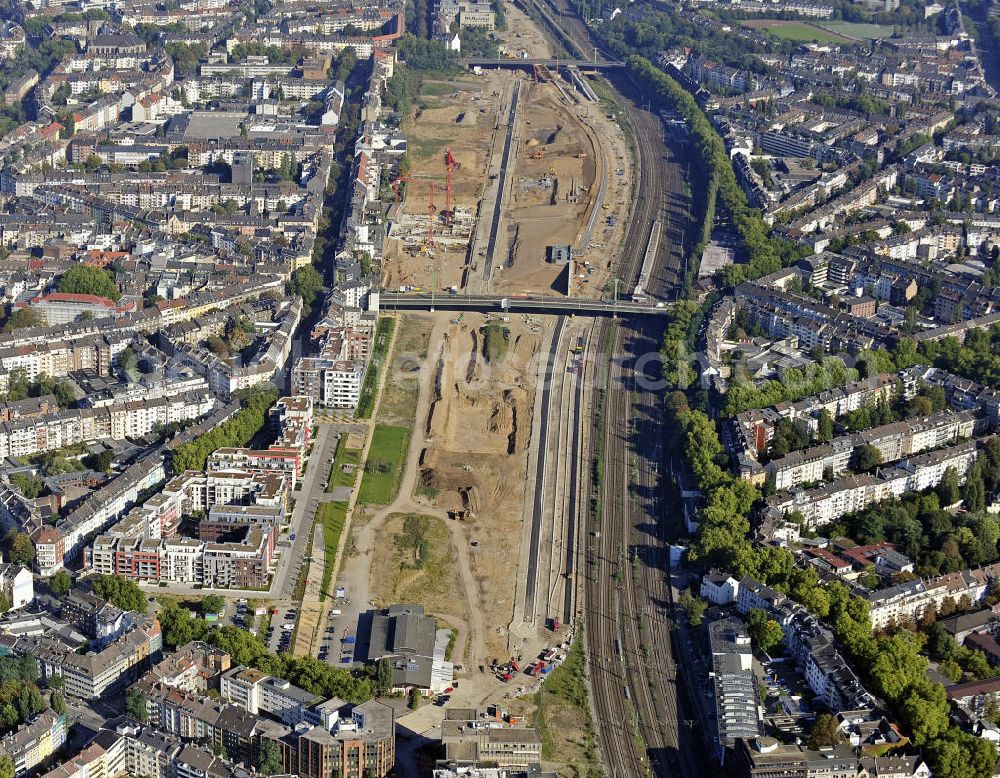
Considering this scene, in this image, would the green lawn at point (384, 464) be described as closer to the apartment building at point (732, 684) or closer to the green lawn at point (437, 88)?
the apartment building at point (732, 684)

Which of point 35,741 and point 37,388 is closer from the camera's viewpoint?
point 35,741

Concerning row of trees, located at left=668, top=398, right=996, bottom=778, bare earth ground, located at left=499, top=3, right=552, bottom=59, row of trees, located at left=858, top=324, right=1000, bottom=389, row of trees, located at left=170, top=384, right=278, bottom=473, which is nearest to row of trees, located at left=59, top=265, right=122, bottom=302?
row of trees, located at left=170, top=384, right=278, bottom=473

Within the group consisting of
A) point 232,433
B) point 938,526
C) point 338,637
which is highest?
point 232,433

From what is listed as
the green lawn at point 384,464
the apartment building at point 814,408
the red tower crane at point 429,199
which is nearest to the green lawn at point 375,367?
the green lawn at point 384,464

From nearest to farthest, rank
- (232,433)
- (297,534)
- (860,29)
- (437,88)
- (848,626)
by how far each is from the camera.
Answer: (848,626) → (297,534) → (232,433) → (437,88) → (860,29)

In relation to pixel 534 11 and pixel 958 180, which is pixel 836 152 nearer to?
pixel 958 180

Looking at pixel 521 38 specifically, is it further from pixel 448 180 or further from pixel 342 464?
pixel 342 464

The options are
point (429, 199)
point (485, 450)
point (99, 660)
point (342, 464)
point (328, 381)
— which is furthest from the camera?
point (429, 199)

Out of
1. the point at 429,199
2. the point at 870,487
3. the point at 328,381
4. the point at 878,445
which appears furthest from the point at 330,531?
the point at 429,199
